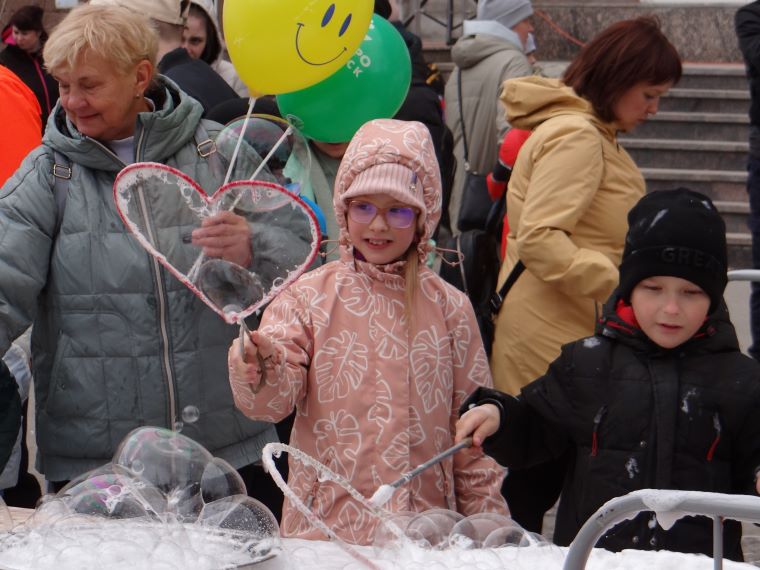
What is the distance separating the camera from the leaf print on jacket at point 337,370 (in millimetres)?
3002

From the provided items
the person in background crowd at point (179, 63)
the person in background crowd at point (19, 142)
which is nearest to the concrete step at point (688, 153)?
the person in background crowd at point (179, 63)

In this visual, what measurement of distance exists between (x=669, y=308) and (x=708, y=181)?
7.62m

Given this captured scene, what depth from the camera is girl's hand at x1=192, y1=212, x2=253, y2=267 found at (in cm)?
280

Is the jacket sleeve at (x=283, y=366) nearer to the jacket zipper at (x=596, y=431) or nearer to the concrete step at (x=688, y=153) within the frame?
the jacket zipper at (x=596, y=431)

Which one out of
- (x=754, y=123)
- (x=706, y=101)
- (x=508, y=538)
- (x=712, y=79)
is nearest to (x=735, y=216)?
(x=706, y=101)

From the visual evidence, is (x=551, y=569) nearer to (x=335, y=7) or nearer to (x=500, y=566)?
(x=500, y=566)

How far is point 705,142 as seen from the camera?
10.4m

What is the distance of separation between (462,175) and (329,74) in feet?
12.0

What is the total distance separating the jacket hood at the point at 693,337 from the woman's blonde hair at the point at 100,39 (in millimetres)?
1347

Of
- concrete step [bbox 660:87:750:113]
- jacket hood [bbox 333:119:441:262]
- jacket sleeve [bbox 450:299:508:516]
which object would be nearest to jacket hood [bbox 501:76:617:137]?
jacket hood [bbox 333:119:441:262]

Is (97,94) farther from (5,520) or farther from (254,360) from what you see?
(5,520)

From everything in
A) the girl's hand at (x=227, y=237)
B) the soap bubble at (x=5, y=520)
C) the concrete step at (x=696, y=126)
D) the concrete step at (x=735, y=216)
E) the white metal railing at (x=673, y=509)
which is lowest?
the soap bubble at (x=5, y=520)

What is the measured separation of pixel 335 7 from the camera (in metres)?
3.60

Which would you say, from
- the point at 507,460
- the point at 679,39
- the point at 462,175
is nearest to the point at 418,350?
the point at 507,460
